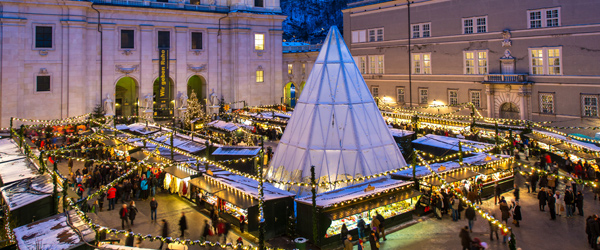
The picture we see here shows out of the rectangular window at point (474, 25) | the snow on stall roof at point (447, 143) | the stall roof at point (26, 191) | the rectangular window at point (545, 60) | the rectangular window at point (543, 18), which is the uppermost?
the rectangular window at point (474, 25)

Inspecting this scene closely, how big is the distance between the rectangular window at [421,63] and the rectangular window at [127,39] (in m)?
25.8

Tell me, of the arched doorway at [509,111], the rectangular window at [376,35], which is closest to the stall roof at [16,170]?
the arched doorway at [509,111]

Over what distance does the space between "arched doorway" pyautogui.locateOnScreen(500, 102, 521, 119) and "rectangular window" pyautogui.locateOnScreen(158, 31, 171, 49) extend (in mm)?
29928

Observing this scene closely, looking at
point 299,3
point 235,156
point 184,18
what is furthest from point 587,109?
point 299,3

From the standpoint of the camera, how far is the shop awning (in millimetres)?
13789

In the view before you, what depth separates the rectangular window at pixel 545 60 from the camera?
2883cm

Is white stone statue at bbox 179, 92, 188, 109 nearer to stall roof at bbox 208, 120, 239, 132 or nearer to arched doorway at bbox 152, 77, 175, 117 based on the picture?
arched doorway at bbox 152, 77, 175, 117

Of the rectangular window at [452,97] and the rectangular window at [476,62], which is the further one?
the rectangular window at [452,97]

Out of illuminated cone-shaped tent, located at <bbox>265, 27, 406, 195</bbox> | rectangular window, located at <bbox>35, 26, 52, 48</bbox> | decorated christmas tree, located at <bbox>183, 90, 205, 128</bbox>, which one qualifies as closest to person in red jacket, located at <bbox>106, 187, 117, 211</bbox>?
illuminated cone-shaped tent, located at <bbox>265, 27, 406, 195</bbox>

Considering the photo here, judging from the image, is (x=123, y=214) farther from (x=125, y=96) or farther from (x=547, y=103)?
(x=125, y=96)

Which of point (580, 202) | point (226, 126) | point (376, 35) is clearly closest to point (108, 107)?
point (226, 126)

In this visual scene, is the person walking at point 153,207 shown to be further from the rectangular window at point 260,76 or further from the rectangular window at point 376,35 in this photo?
the rectangular window at point 376,35

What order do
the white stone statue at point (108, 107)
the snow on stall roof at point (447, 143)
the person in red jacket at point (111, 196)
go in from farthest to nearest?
the white stone statue at point (108, 107)
the snow on stall roof at point (447, 143)
the person in red jacket at point (111, 196)

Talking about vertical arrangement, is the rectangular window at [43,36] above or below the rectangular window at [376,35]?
below
